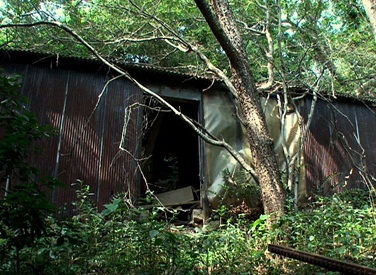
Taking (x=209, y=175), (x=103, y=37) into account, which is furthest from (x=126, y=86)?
(x=209, y=175)

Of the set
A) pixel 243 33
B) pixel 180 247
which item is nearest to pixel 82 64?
pixel 243 33

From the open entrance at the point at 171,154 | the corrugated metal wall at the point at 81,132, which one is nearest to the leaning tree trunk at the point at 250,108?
the corrugated metal wall at the point at 81,132

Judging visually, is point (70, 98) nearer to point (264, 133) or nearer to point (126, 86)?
point (126, 86)

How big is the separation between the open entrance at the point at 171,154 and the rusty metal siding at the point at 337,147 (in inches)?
136

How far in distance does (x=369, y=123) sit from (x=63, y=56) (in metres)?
9.10

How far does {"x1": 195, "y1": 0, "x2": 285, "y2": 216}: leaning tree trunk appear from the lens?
15.6 ft

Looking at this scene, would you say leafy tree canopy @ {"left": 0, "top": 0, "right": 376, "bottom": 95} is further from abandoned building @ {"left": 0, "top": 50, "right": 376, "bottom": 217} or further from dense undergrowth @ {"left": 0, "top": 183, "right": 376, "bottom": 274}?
dense undergrowth @ {"left": 0, "top": 183, "right": 376, "bottom": 274}

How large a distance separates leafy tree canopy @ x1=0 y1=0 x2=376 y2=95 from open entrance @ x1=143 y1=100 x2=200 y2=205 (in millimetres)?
2347

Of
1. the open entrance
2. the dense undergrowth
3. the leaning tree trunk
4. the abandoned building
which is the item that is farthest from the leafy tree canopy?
the dense undergrowth

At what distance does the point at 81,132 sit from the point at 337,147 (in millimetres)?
7107

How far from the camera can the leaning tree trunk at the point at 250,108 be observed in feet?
15.6

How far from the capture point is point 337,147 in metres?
9.55

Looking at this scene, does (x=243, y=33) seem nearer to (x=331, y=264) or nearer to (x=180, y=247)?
(x=180, y=247)

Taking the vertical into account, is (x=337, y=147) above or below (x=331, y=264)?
above
